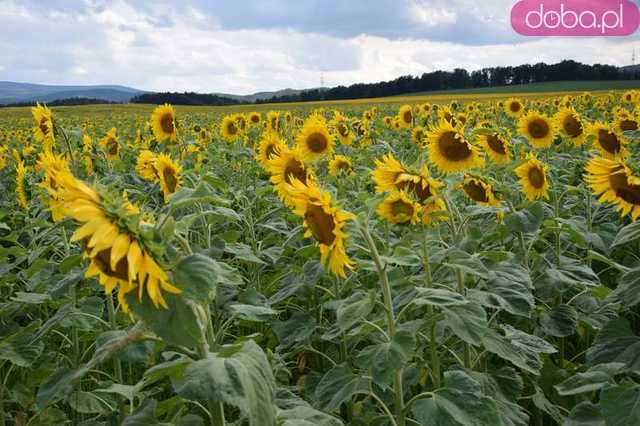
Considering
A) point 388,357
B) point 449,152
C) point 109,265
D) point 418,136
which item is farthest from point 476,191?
point 418,136

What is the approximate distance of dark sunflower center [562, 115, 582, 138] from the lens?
19.5 ft

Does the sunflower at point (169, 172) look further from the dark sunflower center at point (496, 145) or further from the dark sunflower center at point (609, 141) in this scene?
the dark sunflower center at point (609, 141)

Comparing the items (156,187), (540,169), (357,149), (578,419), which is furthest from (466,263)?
(357,149)

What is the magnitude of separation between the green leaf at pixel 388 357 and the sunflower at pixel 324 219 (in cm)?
32

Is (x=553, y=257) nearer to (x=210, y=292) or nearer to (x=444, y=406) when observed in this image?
(x=444, y=406)

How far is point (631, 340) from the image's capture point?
2.48 meters

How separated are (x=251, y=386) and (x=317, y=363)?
7.37ft

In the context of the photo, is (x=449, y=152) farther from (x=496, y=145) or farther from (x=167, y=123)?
(x=167, y=123)

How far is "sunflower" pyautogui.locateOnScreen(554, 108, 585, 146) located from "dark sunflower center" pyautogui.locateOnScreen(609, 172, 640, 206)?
10.8ft

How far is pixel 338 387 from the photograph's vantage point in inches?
92.4

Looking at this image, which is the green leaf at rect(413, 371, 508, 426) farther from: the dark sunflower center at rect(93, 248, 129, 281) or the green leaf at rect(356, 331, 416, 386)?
the dark sunflower center at rect(93, 248, 129, 281)

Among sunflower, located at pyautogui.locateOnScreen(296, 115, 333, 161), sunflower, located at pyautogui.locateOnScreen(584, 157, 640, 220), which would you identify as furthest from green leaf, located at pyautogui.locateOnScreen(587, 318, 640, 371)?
sunflower, located at pyautogui.locateOnScreen(296, 115, 333, 161)

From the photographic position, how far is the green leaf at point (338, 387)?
226 cm

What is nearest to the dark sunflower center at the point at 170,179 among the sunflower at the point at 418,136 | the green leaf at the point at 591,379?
the green leaf at the point at 591,379
